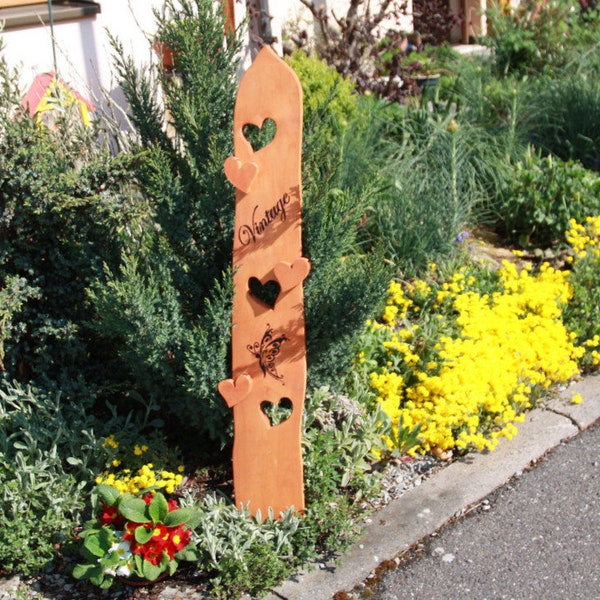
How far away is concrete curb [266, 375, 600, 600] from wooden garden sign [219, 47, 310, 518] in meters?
0.30

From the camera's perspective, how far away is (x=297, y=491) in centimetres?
348

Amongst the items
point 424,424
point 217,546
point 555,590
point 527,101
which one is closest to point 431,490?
point 424,424

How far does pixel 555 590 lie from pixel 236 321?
1.52 metres

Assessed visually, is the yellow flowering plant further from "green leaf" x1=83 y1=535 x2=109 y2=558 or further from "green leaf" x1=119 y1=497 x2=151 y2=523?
"green leaf" x1=83 y1=535 x2=109 y2=558

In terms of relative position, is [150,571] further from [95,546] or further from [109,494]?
[109,494]

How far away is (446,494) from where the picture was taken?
391cm

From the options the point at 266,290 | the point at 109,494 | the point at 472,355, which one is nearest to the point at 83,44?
→ the point at 266,290

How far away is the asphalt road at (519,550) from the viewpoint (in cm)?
342

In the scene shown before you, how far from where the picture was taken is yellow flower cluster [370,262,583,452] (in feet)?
13.7

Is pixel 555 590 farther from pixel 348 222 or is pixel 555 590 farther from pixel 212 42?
pixel 212 42

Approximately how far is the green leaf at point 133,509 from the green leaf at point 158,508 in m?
0.03

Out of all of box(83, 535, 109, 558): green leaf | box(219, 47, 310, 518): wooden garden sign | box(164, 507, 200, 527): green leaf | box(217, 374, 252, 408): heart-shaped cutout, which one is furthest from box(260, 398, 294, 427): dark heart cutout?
box(83, 535, 109, 558): green leaf

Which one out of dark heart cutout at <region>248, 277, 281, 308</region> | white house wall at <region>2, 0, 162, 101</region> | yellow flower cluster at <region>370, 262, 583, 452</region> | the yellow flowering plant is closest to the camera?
the yellow flowering plant

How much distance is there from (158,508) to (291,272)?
3.11ft
